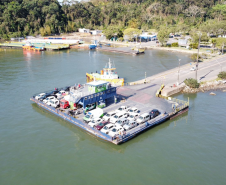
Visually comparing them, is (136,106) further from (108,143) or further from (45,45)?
(45,45)

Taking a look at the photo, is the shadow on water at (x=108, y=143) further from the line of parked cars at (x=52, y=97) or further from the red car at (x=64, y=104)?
the red car at (x=64, y=104)

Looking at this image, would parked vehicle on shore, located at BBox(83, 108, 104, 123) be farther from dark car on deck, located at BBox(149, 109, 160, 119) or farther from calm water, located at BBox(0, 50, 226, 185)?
dark car on deck, located at BBox(149, 109, 160, 119)

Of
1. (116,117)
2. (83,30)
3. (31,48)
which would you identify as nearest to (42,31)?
(83,30)

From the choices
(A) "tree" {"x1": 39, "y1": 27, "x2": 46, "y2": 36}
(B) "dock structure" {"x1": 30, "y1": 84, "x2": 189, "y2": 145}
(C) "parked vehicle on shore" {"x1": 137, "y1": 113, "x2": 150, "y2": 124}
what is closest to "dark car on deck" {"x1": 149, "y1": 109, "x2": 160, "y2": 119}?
(B) "dock structure" {"x1": 30, "y1": 84, "x2": 189, "y2": 145}

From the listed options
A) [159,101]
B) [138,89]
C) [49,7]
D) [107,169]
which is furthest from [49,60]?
[49,7]

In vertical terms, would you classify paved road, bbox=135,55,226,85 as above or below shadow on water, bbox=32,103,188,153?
above

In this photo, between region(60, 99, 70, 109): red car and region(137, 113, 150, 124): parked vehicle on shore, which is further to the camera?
region(60, 99, 70, 109): red car
